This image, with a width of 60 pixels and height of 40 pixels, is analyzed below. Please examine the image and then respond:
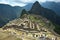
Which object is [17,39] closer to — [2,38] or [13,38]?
[13,38]

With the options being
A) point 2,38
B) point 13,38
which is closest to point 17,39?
point 13,38

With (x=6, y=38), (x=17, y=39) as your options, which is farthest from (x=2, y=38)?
(x=17, y=39)

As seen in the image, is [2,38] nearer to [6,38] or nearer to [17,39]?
[6,38]
